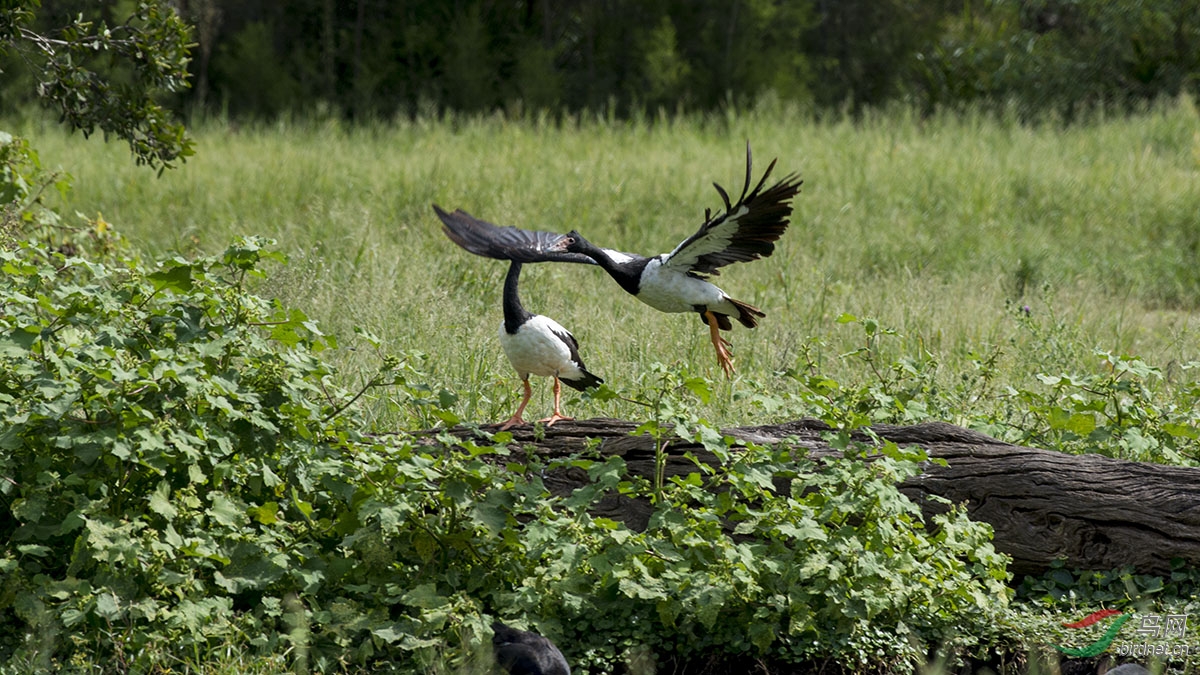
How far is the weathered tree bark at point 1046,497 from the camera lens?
14.3 feet

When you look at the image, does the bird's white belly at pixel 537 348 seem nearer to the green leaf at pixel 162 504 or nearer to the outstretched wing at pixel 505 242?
the outstretched wing at pixel 505 242

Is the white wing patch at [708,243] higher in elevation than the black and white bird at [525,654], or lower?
higher

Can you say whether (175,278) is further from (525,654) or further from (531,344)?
(525,654)

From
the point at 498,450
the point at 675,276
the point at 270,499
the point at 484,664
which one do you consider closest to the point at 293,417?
the point at 270,499

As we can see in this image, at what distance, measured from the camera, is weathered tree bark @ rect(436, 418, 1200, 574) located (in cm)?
435

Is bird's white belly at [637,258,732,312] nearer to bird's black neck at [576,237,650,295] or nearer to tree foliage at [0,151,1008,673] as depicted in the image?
bird's black neck at [576,237,650,295]

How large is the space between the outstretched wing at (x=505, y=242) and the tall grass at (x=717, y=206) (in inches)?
34.3

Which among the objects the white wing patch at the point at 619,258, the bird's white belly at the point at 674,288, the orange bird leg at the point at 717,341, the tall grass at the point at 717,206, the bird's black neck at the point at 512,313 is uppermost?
the white wing patch at the point at 619,258

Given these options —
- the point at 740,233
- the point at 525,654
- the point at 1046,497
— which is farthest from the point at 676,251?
the point at 525,654

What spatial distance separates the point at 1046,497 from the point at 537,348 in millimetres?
1913

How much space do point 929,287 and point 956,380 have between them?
7.47 feet

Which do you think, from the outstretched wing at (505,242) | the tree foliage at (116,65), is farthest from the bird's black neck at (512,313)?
the tree foliage at (116,65)

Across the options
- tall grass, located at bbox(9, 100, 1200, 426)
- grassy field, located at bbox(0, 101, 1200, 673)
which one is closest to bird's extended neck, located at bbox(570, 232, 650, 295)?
grassy field, located at bbox(0, 101, 1200, 673)

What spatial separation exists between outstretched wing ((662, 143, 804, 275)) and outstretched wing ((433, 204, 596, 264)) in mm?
410
